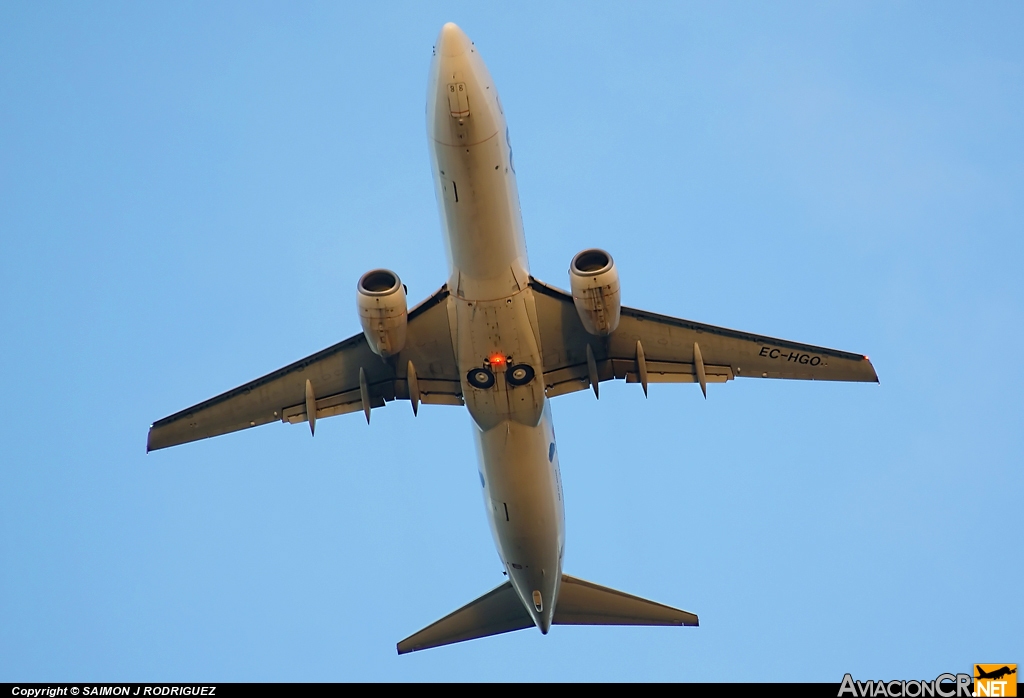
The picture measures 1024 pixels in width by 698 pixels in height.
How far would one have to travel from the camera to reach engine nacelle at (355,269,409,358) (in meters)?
26.0

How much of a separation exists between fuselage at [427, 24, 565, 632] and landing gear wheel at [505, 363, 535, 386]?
2 cm

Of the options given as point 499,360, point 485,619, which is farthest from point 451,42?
point 485,619

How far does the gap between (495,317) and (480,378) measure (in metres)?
1.53

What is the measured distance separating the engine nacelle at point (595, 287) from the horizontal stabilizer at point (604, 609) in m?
8.26

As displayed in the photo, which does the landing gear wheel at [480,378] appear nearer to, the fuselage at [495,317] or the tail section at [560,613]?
the fuselage at [495,317]

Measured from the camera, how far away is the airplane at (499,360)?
25.0 meters

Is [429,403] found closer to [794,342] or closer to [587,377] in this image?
[587,377]

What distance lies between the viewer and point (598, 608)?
103 ft

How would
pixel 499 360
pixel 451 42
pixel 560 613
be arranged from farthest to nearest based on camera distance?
pixel 560 613 → pixel 499 360 → pixel 451 42

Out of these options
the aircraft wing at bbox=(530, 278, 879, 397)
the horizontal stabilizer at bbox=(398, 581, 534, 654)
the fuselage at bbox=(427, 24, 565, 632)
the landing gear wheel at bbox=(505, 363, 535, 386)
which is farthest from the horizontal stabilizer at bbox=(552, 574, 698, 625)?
the landing gear wheel at bbox=(505, 363, 535, 386)

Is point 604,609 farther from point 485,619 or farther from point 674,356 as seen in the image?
point 674,356

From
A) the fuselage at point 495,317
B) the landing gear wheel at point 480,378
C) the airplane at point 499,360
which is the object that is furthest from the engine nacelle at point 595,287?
the landing gear wheel at point 480,378

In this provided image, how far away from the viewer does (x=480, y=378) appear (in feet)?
88.5

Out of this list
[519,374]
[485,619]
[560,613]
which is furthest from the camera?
[560,613]
